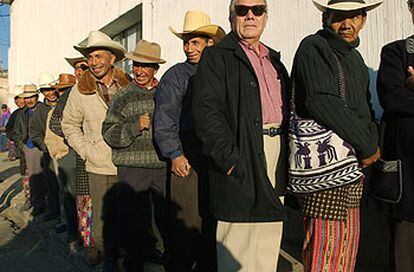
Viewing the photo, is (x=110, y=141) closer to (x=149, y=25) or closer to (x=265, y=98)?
(x=265, y=98)

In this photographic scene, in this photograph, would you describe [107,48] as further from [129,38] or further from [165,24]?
[129,38]

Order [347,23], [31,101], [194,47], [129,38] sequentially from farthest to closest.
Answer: [129,38] → [31,101] → [194,47] → [347,23]

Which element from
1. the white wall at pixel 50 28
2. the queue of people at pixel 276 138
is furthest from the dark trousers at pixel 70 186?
the white wall at pixel 50 28

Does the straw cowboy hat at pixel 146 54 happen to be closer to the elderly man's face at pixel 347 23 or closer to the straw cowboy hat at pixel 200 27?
the straw cowboy hat at pixel 200 27

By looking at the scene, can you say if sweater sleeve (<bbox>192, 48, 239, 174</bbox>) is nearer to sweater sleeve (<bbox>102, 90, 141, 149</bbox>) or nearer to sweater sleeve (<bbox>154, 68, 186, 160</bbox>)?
sweater sleeve (<bbox>154, 68, 186, 160</bbox>)

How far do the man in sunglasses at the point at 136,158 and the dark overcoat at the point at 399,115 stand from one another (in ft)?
5.60

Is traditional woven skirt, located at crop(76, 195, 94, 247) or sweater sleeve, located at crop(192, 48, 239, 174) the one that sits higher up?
sweater sleeve, located at crop(192, 48, 239, 174)

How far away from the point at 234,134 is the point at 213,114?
0.54 ft

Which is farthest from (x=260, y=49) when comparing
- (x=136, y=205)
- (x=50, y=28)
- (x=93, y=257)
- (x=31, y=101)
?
(x=50, y=28)

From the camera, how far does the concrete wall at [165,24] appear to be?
3463 mm

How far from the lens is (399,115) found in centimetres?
241

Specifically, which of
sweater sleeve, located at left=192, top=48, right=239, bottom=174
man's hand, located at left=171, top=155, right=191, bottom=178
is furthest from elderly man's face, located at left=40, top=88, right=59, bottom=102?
sweater sleeve, located at left=192, top=48, right=239, bottom=174

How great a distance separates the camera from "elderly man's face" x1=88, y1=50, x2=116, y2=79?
3691mm

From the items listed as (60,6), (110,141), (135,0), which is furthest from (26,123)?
(60,6)
